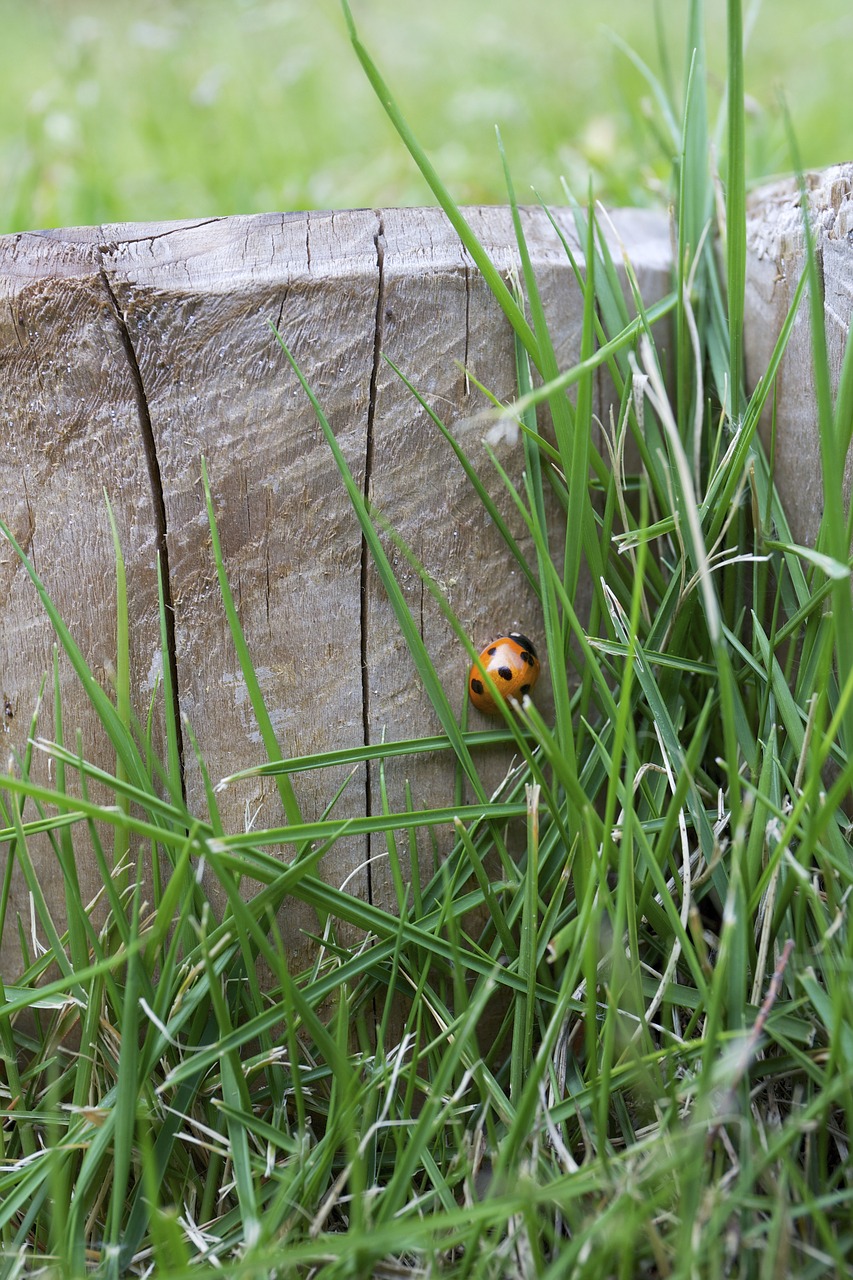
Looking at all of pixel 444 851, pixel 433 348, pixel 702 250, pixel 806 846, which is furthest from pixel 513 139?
pixel 806 846

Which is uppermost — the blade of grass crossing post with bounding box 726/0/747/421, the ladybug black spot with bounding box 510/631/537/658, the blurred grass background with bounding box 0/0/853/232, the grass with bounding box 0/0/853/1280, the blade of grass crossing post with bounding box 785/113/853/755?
the blurred grass background with bounding box 0/0/853/232

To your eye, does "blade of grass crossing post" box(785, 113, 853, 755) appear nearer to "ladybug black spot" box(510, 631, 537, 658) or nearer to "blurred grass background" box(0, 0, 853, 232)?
"ladybug black spot" box(510, 631, 537, 658)

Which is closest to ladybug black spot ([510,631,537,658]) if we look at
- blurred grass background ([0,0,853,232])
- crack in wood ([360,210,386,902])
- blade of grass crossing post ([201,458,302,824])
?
crack in wood ([360,210,386,902])

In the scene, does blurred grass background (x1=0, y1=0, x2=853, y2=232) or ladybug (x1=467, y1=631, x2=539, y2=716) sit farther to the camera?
blurred grass background (x1=0, y1=0, x2=853, y2=232)

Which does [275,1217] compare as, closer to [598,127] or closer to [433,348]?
[433,348]

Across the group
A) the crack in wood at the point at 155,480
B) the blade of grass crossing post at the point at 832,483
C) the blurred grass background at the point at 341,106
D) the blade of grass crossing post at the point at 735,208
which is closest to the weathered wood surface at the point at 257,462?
the crack in wood at the point at 155,480

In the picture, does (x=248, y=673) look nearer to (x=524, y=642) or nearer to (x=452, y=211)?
(x=524, y=642)
